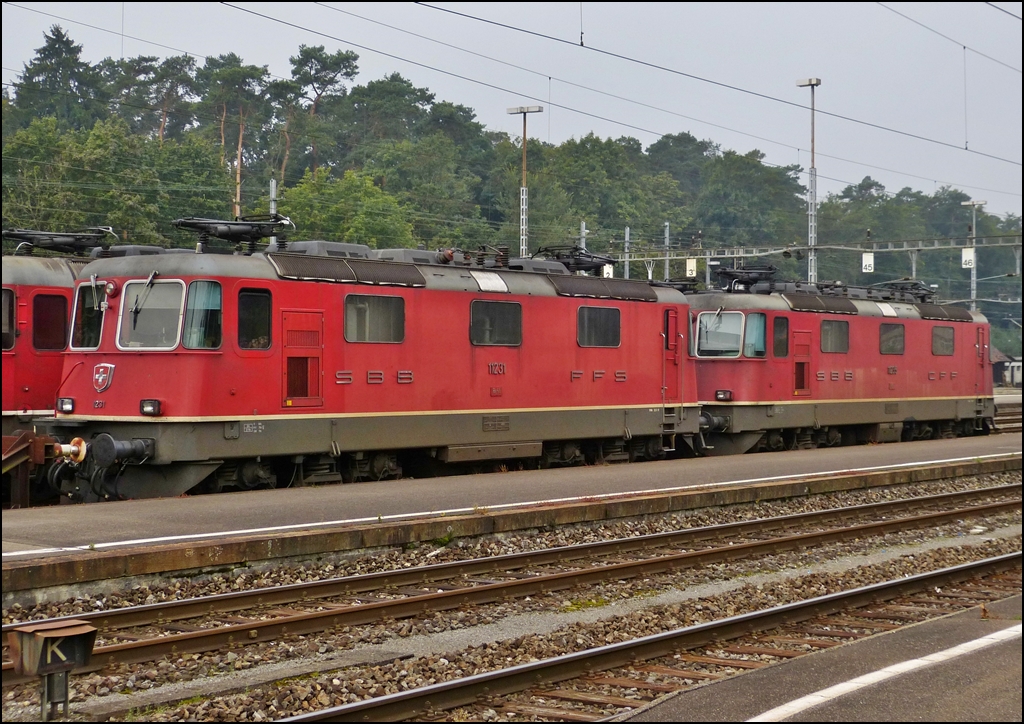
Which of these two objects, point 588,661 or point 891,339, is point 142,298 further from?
point 891,339

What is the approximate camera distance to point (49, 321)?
18625 mm

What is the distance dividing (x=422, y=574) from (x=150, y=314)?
250 inches

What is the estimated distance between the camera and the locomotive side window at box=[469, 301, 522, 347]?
19.4 meters

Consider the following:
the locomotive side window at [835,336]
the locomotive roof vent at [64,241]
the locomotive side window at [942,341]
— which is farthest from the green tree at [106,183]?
the locomotive side window at [942,341]

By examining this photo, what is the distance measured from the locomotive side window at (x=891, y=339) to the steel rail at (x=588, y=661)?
17.5m

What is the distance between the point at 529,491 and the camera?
674 inches

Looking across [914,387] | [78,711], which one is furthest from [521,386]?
[914,387]

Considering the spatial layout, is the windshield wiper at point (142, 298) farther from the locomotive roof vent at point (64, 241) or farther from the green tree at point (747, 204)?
the green tree at point (747, 204)

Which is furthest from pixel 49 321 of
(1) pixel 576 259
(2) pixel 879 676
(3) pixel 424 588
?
(2) pixel 879 676

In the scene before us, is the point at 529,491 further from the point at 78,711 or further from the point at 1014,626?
the point at 78,711

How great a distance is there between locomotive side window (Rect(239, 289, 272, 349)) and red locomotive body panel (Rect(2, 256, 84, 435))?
3.93 meters

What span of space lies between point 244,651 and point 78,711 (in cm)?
183

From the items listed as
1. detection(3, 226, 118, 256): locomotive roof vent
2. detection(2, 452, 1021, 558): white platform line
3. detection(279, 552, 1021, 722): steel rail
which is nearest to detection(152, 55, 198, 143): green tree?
detection(3, 226, 118, 256): locomotive roof vent

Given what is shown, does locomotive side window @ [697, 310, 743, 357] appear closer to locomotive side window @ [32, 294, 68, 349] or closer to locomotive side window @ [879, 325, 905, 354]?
locomotive side window @ [879, 325, 905, 354]
